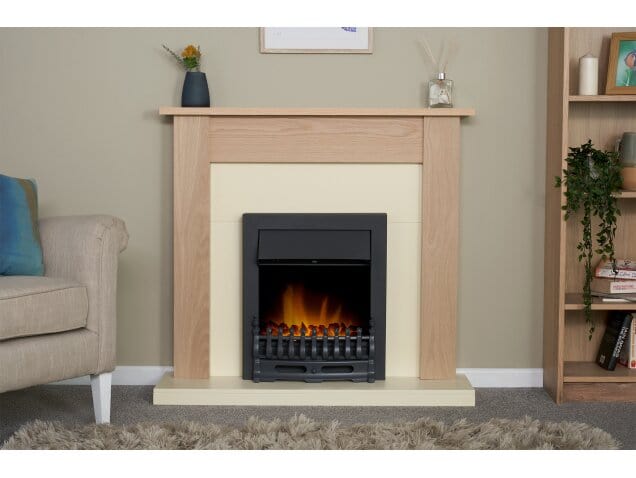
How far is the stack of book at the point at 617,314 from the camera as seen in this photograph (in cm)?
322

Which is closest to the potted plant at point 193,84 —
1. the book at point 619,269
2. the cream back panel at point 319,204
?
the cream back panel at point 319,204

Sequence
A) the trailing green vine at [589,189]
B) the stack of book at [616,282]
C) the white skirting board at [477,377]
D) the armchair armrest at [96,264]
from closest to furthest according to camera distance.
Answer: the armchair armrest at [96,264], the trailing green vine at [589,189], the stack of book at [616,282], the white skirting board at [477,377]

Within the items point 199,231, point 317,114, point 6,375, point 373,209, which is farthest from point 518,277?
point 6,375

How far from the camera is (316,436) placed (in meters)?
2.56

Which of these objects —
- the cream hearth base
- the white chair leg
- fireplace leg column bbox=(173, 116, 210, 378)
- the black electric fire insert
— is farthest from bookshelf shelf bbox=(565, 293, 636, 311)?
the white chair leg

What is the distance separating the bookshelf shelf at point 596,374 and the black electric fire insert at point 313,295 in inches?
29.4

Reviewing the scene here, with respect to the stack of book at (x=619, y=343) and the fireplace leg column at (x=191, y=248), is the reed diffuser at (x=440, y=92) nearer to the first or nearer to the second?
the fireplace leg column at (x=191, y=248)

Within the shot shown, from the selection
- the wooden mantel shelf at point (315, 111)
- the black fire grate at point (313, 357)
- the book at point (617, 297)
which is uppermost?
the wooden mantel shelf at point (315, 111)

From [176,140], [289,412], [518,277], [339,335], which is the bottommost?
[289,412]

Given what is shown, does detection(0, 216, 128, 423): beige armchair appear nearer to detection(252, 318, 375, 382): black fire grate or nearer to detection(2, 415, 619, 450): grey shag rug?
detection(2, 415, 619, 450): grey shag rug

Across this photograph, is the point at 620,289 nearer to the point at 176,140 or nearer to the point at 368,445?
the point at 368,445

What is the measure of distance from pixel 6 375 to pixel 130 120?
132 cm

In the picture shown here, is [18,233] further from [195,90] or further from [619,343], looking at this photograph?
[619,343]

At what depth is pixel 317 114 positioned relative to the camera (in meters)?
3.25
